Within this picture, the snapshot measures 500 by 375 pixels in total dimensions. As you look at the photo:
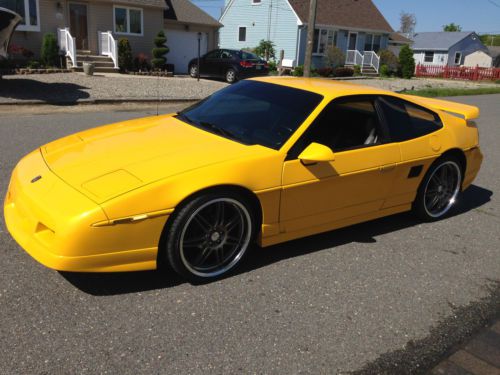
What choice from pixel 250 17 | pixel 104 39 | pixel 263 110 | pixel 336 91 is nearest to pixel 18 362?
pixel 263 110

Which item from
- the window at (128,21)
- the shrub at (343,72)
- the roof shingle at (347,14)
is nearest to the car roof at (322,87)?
the window at (128,21)

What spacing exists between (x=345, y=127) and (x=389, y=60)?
115 ft

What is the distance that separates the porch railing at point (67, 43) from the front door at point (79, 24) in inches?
48.7

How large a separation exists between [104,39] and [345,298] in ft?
67.9

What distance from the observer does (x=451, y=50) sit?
5728cm

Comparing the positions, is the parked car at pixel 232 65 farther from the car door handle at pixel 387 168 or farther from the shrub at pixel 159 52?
the car door handle at pixel 387 168

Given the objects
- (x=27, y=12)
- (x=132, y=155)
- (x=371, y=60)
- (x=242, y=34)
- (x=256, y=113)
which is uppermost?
(x=242, y=34)

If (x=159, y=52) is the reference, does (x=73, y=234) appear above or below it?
below

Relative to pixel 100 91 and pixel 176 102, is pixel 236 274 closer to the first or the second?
pixel 176 102

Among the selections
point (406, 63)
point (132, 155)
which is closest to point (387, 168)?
point (132, 155)

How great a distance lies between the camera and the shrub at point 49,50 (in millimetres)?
18734

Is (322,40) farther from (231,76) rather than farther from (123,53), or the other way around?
(123,53)

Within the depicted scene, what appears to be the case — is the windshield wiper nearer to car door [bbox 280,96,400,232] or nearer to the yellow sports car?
the yellow sports car

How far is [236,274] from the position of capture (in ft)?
11.7
